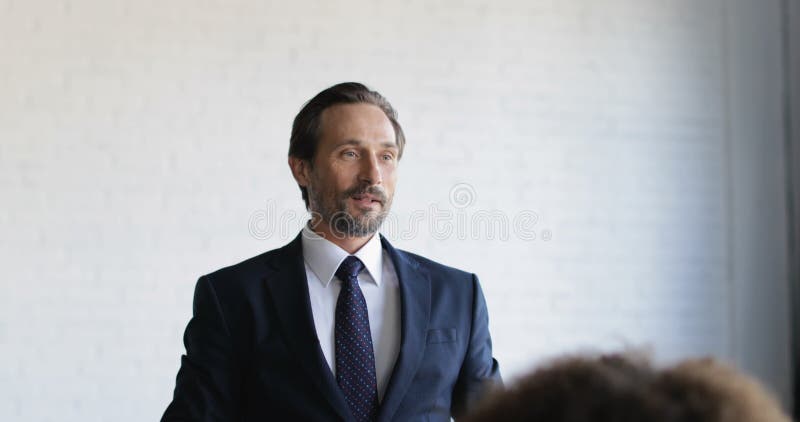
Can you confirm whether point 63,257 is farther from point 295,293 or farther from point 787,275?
point 787,275

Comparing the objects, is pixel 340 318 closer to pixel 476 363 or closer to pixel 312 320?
pixel 312 320

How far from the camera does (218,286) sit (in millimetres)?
1912

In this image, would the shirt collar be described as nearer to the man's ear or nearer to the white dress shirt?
the white dress shirt

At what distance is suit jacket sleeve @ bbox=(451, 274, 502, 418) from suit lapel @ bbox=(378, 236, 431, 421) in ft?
0.43

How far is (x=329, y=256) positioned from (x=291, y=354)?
27cm

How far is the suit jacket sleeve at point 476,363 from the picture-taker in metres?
1.94

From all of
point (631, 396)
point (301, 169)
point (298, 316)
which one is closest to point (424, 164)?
point (301, 169)

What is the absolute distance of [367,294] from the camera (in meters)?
1.99

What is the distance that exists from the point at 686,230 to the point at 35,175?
111 inches

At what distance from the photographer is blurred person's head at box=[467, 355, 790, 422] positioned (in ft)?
1.64

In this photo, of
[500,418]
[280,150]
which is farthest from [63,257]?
[500,418]

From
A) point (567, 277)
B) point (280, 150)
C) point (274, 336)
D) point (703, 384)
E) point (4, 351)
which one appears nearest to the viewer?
point (703, 384)

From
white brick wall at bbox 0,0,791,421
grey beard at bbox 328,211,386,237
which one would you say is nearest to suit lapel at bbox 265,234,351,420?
grey beard at bbox 328,211,386,237

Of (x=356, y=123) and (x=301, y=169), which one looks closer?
(x=356, y=123)
